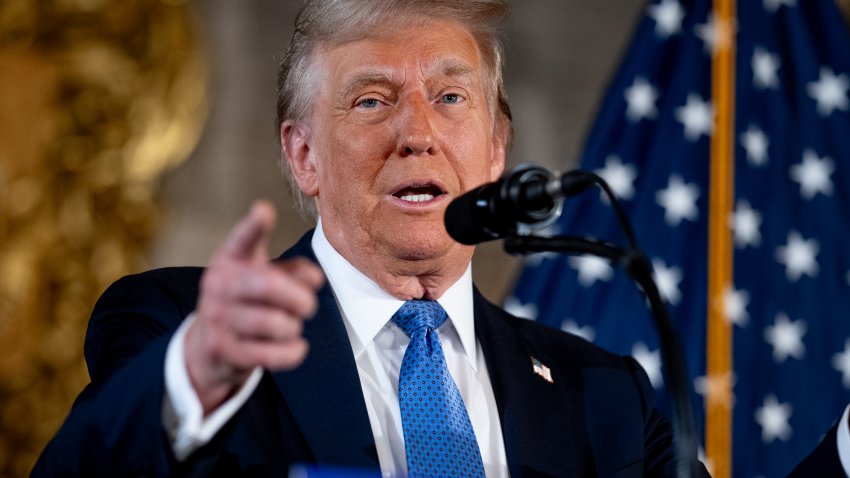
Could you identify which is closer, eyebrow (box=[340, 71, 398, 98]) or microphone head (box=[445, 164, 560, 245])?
microphone head (box=[445, 164, 560, 245])

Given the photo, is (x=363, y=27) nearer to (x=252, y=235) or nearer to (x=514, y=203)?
(x=514, y=203)

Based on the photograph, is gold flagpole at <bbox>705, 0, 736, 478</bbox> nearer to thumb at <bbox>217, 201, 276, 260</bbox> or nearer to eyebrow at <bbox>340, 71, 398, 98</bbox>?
eyebrow at <bbox>340, 71, 398, 98</bbox>

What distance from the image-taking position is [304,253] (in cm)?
205

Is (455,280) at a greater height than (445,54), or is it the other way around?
(445,54)

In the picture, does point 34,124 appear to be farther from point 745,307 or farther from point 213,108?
point 745,307

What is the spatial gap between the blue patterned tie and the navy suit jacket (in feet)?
0.27

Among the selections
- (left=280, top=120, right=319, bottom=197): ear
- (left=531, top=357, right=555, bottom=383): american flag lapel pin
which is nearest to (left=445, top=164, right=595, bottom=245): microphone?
(left=531, top=357, right=555, bottom=383): american flag lapel pin

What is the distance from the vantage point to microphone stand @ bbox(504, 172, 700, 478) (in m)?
1.21

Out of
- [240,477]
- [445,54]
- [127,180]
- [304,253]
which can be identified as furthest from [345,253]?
[127,180]

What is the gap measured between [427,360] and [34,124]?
183cm

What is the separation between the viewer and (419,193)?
1.99 m

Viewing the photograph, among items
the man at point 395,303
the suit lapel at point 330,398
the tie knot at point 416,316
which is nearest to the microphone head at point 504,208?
the man at point 395,303

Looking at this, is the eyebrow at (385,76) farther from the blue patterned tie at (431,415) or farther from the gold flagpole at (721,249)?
the gold flagpole at (721,249)

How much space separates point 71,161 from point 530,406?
181 cm
